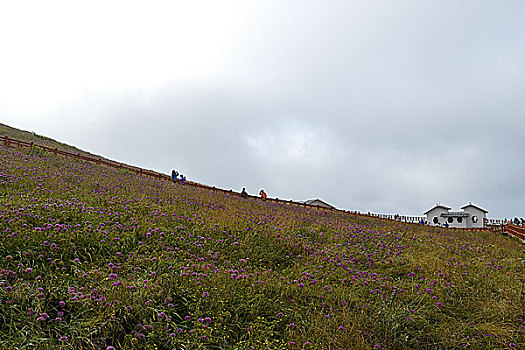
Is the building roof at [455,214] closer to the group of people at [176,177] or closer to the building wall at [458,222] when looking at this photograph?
the building wall at [458,222]

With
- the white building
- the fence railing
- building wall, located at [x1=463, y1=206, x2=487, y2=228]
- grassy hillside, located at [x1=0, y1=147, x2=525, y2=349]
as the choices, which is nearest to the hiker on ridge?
grassy hillside, located at [x1=0, y1=147, x2=525, y2=349]

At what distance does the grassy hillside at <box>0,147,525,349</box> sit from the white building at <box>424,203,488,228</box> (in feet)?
154

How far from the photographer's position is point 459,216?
51.8 m

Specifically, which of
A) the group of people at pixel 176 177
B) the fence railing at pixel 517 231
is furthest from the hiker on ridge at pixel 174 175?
the fence railing at pixel 517 231

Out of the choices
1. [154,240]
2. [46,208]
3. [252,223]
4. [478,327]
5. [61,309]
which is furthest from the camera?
[252,223]

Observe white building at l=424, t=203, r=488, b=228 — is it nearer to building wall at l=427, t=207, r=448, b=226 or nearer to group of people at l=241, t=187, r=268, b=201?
building wall at l=427, t=207, r=448, b=226

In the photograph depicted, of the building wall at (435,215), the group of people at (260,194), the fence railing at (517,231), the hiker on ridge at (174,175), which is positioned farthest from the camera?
the building wall at (435,215)

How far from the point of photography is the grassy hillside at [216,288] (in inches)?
179

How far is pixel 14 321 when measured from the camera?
4.42m

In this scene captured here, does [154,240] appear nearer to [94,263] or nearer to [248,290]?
[94,263]

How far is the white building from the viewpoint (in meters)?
51.8

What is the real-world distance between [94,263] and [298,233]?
6280mm

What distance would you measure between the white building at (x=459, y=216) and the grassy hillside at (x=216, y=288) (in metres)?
47.0

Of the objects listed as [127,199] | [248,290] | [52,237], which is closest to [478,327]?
[248,290]
